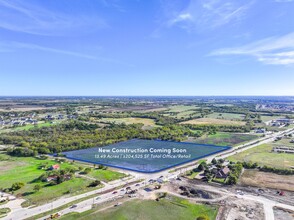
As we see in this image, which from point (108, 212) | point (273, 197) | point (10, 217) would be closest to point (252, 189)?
point (273, 197)

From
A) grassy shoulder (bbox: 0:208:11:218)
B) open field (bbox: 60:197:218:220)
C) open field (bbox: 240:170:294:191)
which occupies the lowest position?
open field (bbox: 60:197:218:220)

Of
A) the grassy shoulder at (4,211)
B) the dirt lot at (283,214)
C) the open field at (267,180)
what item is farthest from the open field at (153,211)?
the open field at (267,180)

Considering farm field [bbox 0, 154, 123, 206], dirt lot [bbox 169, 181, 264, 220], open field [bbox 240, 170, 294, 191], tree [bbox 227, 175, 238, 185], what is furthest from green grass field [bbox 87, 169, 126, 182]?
open field [bbox 240, 170, 294, 191]

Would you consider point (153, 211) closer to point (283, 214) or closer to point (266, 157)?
point (283, 214)

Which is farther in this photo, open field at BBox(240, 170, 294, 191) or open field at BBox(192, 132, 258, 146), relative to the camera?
open field at BBox(192, 132, 258, 146)

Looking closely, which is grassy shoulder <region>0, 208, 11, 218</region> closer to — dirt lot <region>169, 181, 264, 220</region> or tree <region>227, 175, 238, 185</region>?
dirt lot <region>169, 181, 264, 220</region>
